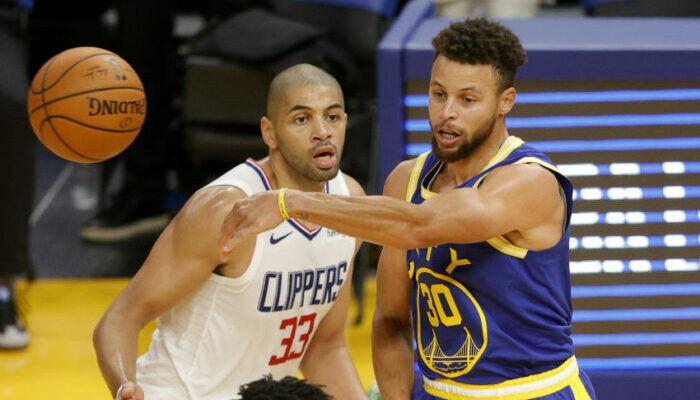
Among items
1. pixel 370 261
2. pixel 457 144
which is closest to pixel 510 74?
pixel 457 144

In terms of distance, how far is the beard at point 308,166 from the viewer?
334cm

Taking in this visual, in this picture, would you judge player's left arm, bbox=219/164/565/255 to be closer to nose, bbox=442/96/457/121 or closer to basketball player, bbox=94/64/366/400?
nose, bbox=442/96/457/121

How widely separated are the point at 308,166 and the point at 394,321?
56cm

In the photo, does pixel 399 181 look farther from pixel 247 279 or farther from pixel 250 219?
pixel 250 219

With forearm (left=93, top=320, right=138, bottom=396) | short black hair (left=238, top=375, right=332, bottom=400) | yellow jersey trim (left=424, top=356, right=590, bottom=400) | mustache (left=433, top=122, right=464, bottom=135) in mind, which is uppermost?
mustache (left=433, top=122, right=464, bottom=135)

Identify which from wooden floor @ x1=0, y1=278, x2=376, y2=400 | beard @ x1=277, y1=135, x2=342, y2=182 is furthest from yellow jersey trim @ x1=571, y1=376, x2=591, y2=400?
wooden floor @ x1=0, y1=278, x2=376, y2=400

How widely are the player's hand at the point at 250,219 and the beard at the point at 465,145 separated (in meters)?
0.56

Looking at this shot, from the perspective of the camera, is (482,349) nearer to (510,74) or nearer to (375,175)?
(510,74)

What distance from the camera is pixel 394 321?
11.0 feet

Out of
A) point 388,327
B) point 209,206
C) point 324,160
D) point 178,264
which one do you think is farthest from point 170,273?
point 388,327

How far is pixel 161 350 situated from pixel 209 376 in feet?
0.64

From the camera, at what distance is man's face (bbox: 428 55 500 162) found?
115 inches

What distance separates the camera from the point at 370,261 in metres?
6.95

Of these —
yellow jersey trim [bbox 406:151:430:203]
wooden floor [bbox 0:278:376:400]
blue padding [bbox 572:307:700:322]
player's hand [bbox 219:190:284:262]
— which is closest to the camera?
player's hand [bbox 219:190:284:262]
